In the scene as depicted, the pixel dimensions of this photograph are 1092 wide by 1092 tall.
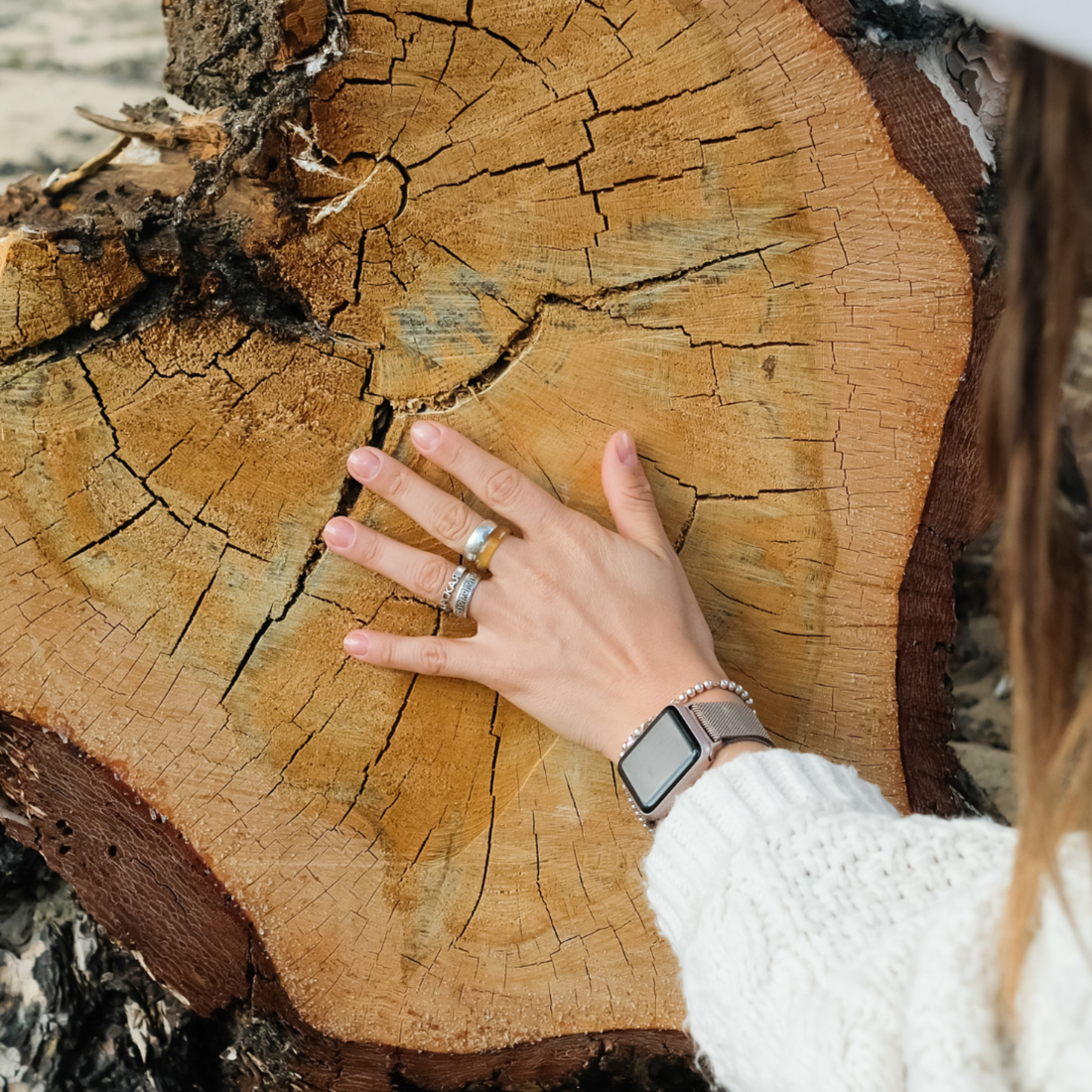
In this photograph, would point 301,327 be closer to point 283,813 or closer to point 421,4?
point 421,4

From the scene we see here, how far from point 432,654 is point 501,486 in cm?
22

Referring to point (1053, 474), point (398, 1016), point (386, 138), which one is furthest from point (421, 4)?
point (398, 1016)

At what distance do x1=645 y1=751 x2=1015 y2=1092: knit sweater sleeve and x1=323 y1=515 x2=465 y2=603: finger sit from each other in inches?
15.0

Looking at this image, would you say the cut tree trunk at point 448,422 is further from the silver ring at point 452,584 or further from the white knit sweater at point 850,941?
the white knit sweater at point 850,941

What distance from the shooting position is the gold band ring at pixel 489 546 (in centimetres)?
103

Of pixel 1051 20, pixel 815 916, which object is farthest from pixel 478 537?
pixel 1051 20

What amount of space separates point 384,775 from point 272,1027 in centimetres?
37

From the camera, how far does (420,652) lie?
3.39 feet

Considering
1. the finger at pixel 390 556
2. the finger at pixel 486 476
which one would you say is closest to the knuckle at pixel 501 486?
the finger at pixel 486 476

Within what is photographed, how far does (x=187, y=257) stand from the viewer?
102 cm

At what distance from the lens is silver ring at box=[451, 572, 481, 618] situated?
104 centimetres

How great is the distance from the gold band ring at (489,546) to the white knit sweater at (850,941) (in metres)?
0.35

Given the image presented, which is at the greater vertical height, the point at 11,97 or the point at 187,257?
the point at 11,97

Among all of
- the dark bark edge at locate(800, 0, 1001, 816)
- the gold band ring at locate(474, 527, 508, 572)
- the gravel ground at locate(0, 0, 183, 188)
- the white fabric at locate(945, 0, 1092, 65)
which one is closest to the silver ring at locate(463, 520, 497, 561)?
the gold band ring at locate(474, 527, 508, 572)
